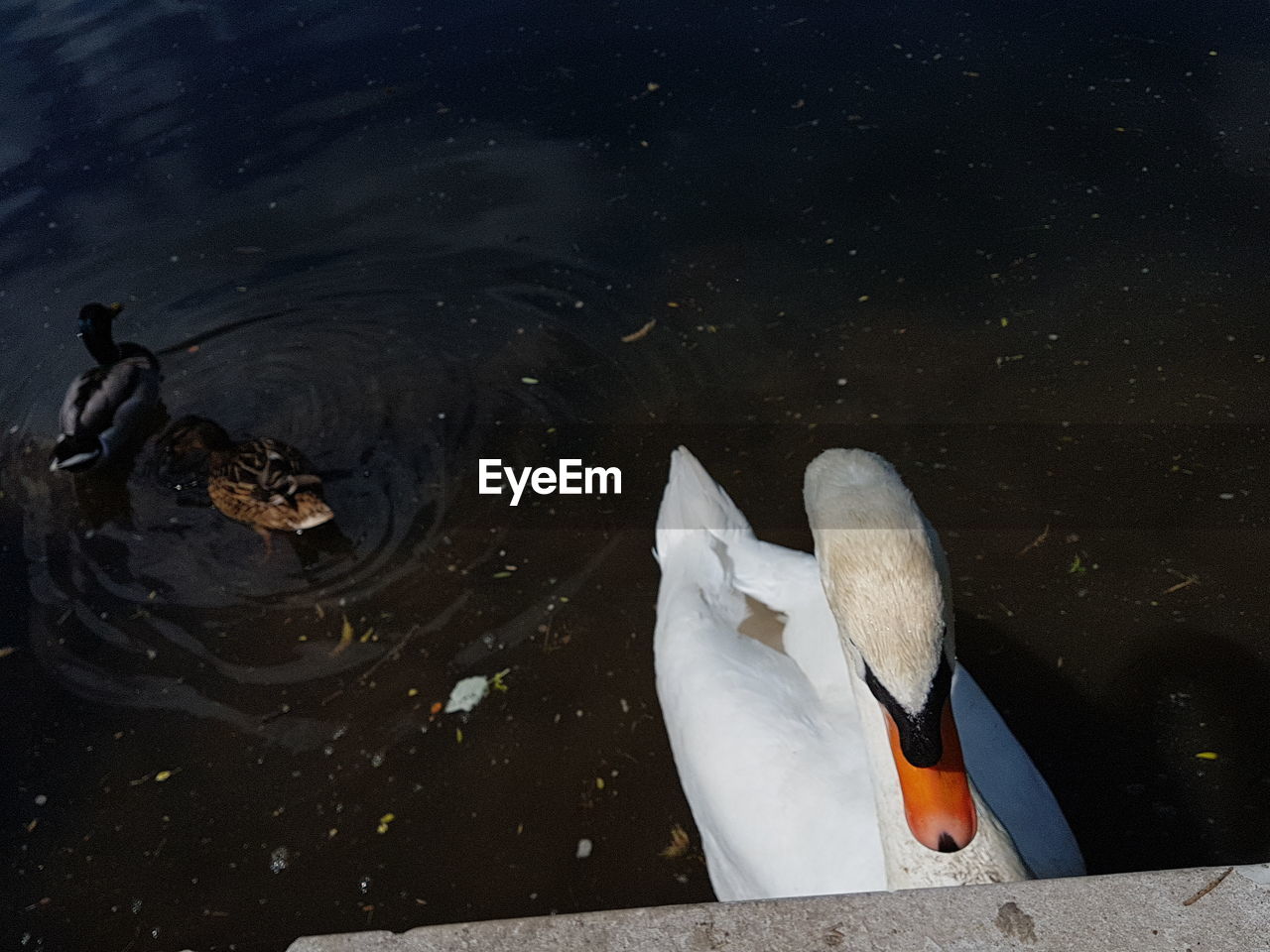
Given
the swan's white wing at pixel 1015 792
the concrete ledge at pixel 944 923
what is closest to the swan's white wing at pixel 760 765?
the swan's white wing at pixel 1015 792

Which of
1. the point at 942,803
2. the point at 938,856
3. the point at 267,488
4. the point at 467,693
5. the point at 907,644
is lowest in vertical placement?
the point at 467,693

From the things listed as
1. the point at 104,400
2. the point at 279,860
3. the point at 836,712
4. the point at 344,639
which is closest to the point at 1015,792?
the point at 836,712

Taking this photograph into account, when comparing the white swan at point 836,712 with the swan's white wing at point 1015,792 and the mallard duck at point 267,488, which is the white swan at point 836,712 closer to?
the swan's white wing at point 1015,792

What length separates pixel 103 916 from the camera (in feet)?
11.8

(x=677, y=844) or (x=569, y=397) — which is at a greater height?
(x=569, y=397)

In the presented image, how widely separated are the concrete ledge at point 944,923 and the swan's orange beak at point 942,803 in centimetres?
40

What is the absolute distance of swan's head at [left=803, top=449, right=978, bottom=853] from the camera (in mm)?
2260

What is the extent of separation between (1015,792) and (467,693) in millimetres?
2221

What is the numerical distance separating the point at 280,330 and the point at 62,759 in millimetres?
2831

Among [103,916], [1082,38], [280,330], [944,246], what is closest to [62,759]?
[103,916]

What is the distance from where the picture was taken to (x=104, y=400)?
5.23 m

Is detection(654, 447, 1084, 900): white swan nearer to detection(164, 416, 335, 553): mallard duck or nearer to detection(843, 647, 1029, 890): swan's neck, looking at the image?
detection(843, 647, 1029, 890): swan's neck

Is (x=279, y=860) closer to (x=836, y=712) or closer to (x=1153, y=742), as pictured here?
(x=836, y=712)

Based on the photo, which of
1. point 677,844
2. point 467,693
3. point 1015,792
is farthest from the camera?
point 467,693
